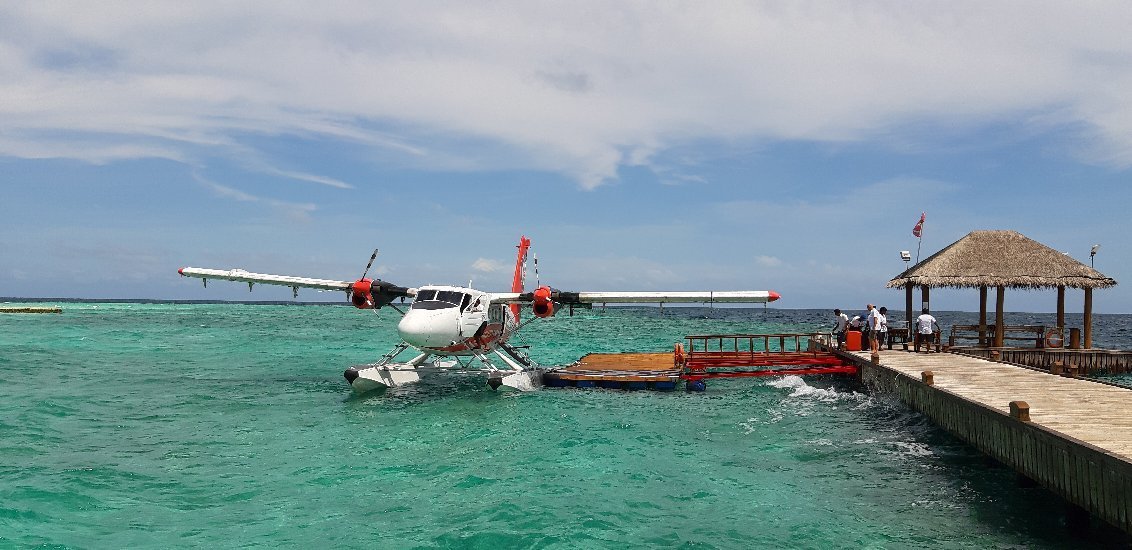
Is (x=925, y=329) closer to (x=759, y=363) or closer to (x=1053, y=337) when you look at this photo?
(x=759, y=363)

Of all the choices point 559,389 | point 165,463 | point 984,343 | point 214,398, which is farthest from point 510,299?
point 984,343

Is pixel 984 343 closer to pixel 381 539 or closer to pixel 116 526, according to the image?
pixel 381 539

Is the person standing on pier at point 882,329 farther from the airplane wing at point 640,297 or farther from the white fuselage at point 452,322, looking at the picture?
the white fuselage at point 452,322

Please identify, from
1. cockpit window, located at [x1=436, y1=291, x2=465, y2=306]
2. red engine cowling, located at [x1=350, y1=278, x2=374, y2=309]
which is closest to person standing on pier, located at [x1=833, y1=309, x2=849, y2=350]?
cockpit window, located at [x1=436, y1=291, x2=465, y2=306]

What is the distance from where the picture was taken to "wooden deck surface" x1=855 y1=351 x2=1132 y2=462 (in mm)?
9086

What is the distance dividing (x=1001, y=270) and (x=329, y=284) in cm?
2311

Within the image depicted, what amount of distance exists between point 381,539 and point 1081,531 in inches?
349

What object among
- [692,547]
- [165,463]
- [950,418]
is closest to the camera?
[692,547]

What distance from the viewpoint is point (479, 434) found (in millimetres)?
15109

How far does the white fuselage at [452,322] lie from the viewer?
18.2m

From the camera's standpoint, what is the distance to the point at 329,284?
23734mm

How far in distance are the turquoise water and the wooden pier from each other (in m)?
0.65

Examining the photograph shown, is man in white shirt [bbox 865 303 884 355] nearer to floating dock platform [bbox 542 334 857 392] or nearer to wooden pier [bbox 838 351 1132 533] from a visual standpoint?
floating dock platform [bbox 542 334 857 392]

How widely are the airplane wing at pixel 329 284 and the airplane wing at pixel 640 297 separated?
3.69 meters
